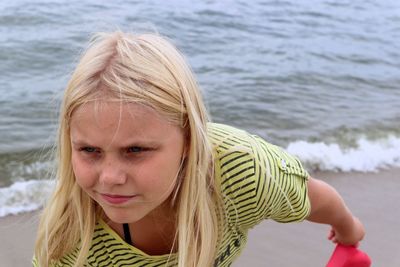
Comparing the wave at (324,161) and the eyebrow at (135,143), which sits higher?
the eyebrow at (135,143)

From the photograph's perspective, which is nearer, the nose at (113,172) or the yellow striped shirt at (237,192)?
the nose at (113,172)

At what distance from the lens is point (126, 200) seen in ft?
5.48

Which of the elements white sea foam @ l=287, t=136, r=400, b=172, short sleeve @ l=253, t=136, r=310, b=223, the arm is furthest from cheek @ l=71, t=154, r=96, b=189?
white sea foam @ l=287, t=136, r=400, b=172

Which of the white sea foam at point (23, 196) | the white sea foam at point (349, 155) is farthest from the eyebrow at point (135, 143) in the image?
the white sea foam at point (349, 155)

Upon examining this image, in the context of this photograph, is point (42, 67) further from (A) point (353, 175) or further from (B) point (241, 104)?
(A) point (353, 175)

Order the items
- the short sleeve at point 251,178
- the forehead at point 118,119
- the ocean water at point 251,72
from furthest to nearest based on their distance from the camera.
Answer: the ocean water at point 251,72
the short sleeve at point 251,178
the forehead at point 118,119

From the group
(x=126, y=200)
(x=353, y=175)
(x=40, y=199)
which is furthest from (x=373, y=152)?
(x=126, y=200)

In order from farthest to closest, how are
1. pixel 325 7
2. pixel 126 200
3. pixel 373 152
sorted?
pixel 325 7 → pixel 373 152 → pixel 126 200

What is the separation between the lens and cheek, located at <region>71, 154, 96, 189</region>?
1.64 metres

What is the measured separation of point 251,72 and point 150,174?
468 centimetres

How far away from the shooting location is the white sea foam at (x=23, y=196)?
342 centimetres

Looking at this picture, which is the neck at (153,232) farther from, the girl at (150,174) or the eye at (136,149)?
the eye at (136,149)

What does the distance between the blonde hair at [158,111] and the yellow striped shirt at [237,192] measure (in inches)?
1.8

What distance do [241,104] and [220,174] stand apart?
3.38m
